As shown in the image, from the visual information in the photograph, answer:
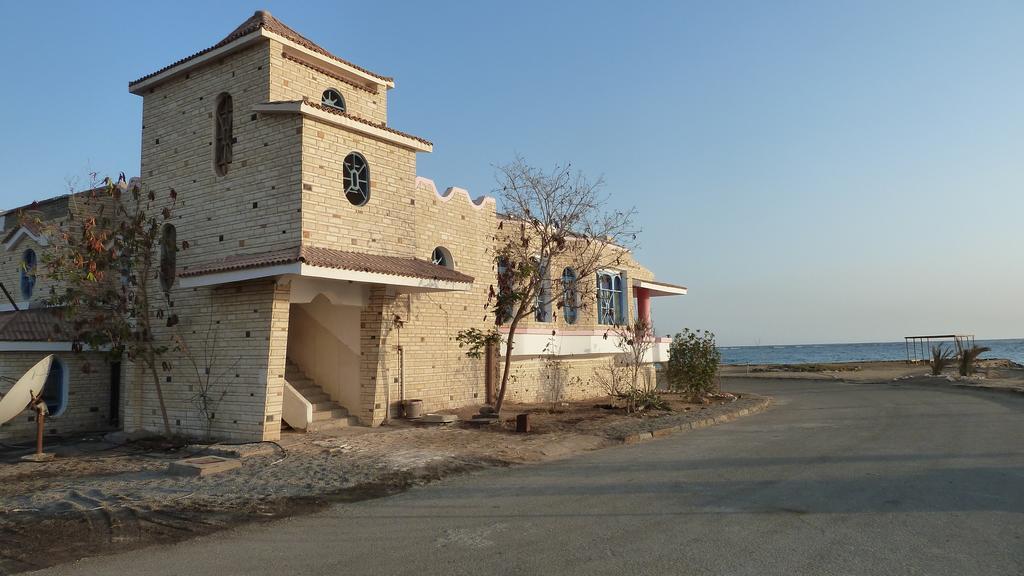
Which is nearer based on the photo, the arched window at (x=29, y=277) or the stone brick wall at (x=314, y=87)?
the stone brick wall at (x=314, y=87)

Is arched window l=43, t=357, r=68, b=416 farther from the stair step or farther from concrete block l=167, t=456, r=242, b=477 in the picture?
concrete block l=167, t=456, r=242, b=477

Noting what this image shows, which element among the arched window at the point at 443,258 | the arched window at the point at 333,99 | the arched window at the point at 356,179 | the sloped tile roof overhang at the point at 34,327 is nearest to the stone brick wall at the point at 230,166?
the arched window at the point at 356,179

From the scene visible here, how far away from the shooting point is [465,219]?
1756 cm

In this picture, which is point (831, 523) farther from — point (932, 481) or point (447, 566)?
point (447, 566)

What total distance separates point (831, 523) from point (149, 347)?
12.8 meters

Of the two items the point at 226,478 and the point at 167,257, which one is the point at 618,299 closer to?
the point at 167,257

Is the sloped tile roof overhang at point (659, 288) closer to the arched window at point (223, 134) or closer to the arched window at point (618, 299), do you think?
the arched window at point (618, 299)

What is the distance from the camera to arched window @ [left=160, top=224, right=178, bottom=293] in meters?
14.1

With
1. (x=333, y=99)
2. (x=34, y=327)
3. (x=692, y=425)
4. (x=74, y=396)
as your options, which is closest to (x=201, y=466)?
(x=74, y=396)

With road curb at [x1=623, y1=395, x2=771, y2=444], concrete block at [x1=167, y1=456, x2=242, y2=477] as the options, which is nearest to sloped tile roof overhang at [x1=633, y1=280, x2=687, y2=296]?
road curb at [x1=623, y1=395, x2=771, y2=444]

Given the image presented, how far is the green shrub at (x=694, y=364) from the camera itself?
20594 millimetres

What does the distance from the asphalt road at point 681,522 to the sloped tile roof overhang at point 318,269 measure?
14.2 ft

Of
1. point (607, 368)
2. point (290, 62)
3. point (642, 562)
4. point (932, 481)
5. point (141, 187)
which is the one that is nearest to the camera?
point (642, 562)

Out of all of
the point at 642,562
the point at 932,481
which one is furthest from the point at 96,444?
the point at 932,481
